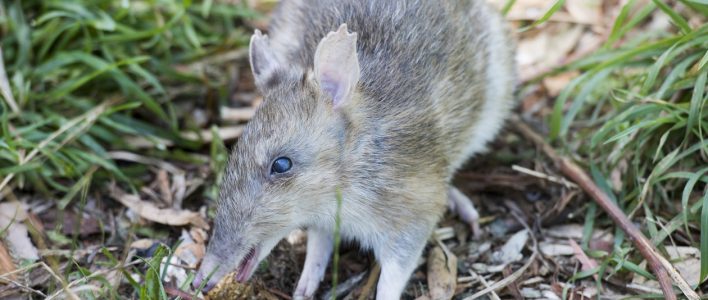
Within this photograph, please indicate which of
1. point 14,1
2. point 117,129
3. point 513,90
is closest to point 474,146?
point 513,90

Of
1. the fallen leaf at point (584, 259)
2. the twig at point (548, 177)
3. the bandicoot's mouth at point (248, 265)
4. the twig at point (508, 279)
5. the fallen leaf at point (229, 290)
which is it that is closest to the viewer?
the bandicoot's mouth at point (248, 265)

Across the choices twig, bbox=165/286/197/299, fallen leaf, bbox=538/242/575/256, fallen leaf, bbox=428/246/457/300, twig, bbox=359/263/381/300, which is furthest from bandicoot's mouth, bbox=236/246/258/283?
fallen leaf, bbox=538/242/575/256

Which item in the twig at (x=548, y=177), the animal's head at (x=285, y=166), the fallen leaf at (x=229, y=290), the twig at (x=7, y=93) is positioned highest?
the animal's head at (x=285, y=166)

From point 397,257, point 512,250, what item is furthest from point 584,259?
point 397,257

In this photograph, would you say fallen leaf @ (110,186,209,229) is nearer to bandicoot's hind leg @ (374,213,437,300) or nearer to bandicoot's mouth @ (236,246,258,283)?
bandicoot's mouth @ (236,246,258,283)

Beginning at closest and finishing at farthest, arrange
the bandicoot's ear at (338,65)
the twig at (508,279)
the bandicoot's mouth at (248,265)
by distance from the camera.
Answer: the bandicoot's ear at (338,65) → the bandicoot's mouth at (248,265) → the twig at (508,279)

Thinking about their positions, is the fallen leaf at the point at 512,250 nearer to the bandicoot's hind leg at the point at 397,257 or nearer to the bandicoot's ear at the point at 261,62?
the bandicoot's hind leg at the point at 397,257

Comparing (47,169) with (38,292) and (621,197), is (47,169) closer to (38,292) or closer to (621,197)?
(38,292)

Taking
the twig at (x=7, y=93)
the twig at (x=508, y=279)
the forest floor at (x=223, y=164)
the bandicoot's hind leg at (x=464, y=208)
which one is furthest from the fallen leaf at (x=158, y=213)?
the twig at (x=508, y=279)
